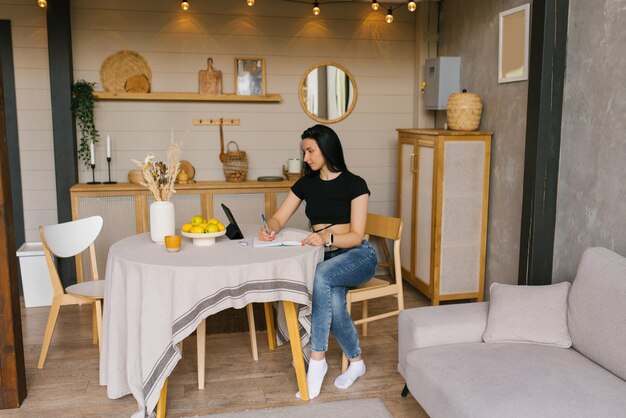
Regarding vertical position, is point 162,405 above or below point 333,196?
below

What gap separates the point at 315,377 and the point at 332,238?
74 cm

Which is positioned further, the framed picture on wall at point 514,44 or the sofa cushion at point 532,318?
the framed picture on wall at point 514,44

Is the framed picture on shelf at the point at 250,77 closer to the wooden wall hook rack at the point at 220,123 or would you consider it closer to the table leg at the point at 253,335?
the wooden wall hook rack at the point at 220,123

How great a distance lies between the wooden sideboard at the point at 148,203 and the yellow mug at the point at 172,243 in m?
1.76

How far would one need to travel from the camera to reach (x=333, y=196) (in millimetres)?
3502

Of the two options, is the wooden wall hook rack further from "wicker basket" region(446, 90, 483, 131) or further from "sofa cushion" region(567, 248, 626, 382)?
"sofa cushion" region(567, 248, 626, 382)

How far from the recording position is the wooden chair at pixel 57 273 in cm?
350

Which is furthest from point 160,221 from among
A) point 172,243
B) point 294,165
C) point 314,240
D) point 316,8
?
point 316,8

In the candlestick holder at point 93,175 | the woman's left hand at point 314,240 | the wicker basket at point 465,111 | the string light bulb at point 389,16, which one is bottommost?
the woman's left hand at point 314,240

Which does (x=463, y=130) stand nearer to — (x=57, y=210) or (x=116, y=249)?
(x=116, y=249)

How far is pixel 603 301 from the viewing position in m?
2.53

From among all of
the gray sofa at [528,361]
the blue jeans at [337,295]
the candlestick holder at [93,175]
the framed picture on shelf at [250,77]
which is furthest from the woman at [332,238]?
the candlestick holder at [93,175]

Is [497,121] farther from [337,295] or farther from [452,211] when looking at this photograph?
[337,295]

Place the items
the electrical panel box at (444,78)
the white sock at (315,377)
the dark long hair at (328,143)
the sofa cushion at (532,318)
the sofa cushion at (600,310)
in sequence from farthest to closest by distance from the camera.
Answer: the electrical panel box at (444,78) → the dark long hair at (328,143) → the white sock at (315,377) → the sofa cushion at (532,318) → the sofa cushion at (600,310)
